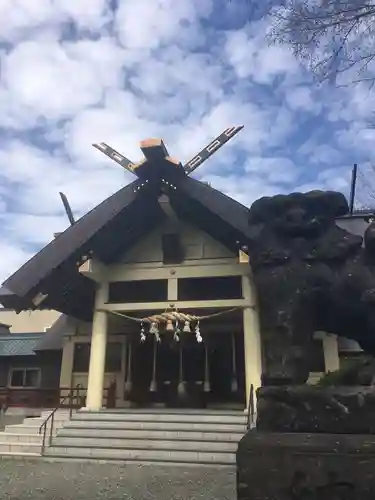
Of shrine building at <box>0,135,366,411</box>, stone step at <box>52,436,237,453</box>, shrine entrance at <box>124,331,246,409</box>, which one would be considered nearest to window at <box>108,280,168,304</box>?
shrine building at <box>0,135,366,411</box>

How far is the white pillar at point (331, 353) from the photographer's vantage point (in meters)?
12.6

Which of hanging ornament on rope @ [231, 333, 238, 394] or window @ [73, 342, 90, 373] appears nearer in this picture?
hanging ornament on rope @ [231, 333, 238, 394]

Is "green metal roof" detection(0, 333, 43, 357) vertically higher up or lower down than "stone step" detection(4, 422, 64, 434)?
higher up

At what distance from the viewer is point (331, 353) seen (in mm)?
12742

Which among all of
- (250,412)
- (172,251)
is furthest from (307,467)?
(172,251)

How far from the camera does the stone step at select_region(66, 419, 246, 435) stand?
913cm

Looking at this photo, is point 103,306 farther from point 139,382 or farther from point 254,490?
point 254,490

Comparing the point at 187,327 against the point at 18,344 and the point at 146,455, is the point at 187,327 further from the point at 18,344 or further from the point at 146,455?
the point at 18,344

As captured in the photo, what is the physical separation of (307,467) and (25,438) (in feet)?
26.9

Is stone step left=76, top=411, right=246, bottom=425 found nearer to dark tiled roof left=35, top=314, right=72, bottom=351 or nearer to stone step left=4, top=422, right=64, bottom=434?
stone step left=4, top=422, right=64, bottom=434

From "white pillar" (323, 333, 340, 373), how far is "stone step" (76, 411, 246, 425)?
4009 mm

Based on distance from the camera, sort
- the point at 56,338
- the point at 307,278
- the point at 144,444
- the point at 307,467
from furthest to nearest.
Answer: the point at 56,338 → the point at 144,444 → the point at 307,278 → the point at 307,467

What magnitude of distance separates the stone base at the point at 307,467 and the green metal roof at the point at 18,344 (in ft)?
47.3

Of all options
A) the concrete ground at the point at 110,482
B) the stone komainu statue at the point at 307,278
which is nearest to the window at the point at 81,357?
the concrete ground at the point at 110,482
